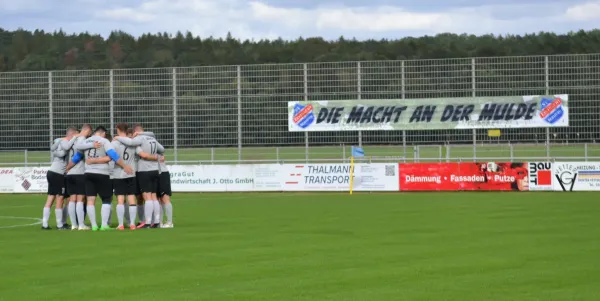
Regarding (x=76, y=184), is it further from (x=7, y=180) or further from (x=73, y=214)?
(x=7, y=180)

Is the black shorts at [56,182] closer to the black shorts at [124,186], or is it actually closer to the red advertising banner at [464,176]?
the black shorts at [124,186]

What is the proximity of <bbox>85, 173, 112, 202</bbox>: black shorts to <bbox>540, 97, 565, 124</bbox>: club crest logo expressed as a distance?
2294 centimetres

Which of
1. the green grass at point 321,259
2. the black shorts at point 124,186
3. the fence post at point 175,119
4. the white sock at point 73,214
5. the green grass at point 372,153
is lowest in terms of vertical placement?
the green grass at point 321,259

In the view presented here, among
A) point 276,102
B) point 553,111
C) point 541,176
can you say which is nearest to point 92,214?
point 541,176

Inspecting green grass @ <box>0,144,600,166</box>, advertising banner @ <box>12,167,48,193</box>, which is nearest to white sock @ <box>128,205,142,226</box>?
green grass @ <box>0,144,600,166</box>

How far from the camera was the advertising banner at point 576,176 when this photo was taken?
35.8 metres

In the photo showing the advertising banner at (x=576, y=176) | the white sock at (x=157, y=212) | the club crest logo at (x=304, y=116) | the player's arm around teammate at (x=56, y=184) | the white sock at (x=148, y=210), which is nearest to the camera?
the white sock at (x=148, y=210)

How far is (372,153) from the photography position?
3950 centimetres

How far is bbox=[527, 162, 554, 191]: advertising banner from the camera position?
3616cm

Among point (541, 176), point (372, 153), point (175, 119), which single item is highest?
point (175, 119)

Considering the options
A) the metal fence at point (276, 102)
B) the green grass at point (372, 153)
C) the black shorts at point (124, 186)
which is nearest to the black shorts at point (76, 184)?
the black shorts at point (124, 186)

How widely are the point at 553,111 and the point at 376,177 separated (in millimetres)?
7012

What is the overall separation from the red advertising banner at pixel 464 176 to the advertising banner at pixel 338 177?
52cm

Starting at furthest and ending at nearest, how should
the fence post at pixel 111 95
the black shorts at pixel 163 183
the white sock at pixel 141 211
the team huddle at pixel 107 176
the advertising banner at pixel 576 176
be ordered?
the fence post at pixel 111 95
the advertising banner at pixel 576 176
the white sock at pixel 141 211
the black shorts at pixel 163 183
the team huddle at pixel 107 176
